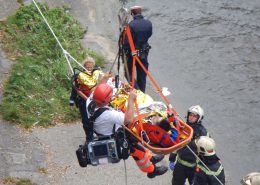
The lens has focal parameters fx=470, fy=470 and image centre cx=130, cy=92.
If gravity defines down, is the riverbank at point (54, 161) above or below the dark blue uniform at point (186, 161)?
below

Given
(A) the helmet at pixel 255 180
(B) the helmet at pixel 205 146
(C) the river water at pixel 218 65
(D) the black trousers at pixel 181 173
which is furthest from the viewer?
(C) the river water at pixel 218 65

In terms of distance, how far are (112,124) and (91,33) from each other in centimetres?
915

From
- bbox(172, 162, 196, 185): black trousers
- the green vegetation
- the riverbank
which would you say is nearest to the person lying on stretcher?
bbox(172, 162, 196, 185): black trousers

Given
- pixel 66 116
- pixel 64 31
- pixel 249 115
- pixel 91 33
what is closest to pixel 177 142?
pixel 66 116

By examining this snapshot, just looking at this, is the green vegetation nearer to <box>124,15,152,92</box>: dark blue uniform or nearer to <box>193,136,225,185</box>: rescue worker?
<box>124,15,152,92</box>: dark blue uniform

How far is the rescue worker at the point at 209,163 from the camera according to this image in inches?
237

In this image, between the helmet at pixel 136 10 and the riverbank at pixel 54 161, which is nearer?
the riverbank at pixel 54 161

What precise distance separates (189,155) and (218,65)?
6.74 m

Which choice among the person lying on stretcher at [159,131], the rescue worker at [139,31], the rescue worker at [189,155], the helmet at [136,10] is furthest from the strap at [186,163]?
the helmet at [136,10]

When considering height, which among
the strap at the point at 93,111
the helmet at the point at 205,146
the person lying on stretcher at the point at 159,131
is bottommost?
the helmet at the point at 205,146

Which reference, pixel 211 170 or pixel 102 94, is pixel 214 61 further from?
pixel 102 94

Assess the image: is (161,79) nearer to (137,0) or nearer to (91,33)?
(91,33)

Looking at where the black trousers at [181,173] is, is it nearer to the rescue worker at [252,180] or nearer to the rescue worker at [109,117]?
the rescue worker at [109,117]

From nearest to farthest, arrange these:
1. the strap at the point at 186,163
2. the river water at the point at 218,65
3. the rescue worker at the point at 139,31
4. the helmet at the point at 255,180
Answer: the helmet at the point at 255,180
the strap at the point at 186,163
the rescue worker at the point at 139,31
the river water at the point at 218,65
